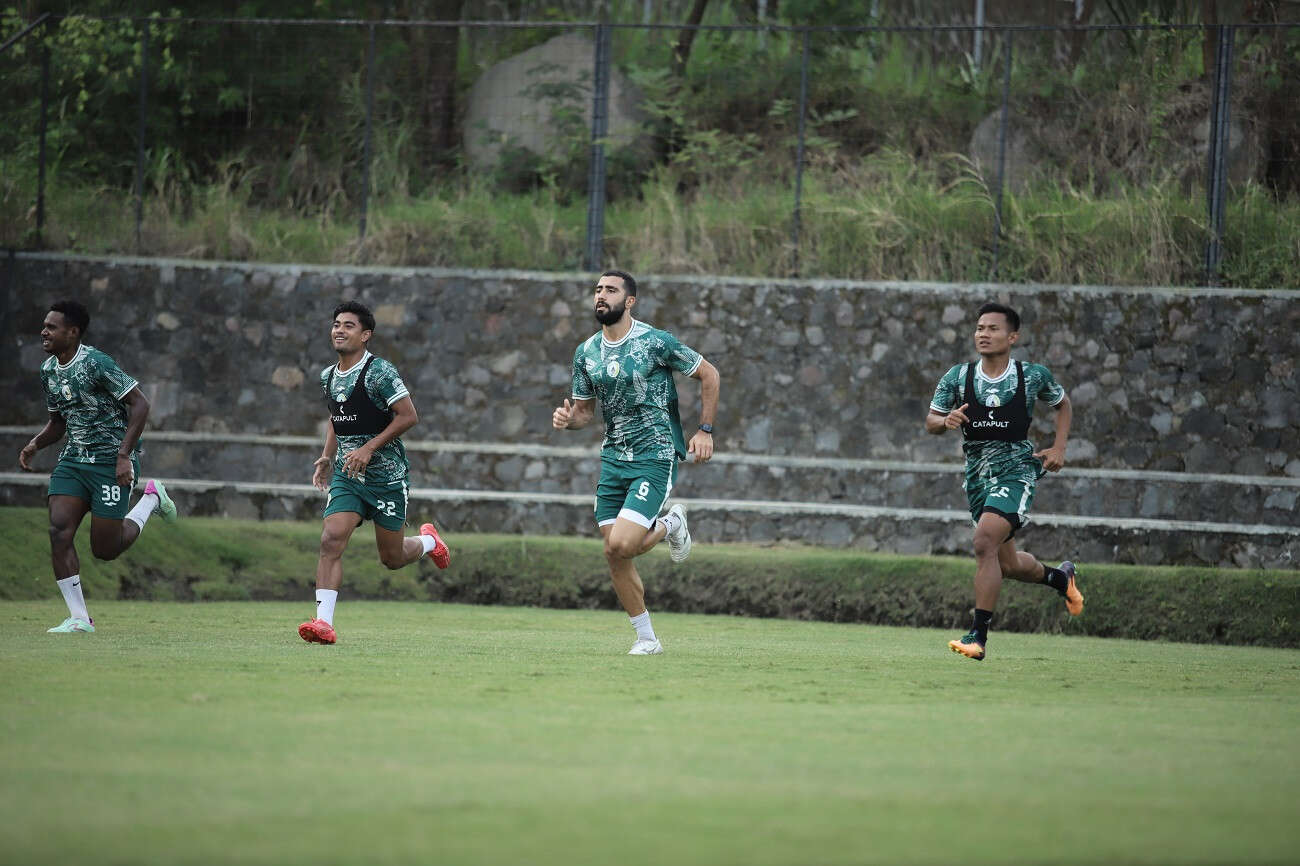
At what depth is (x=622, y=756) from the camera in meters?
5.92

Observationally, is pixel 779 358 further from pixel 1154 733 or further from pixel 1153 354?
pixel 1154 733

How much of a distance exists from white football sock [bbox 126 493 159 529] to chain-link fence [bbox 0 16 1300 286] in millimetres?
7572

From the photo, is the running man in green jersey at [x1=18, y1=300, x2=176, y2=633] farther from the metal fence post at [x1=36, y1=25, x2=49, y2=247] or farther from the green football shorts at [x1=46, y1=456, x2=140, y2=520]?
the metal fence post at [x1=36, y1=25, x2=49, y2=247]

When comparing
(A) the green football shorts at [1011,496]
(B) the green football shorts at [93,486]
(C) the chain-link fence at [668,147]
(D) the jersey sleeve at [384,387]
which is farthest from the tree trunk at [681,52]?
(B) the green football shorts at [93,486]

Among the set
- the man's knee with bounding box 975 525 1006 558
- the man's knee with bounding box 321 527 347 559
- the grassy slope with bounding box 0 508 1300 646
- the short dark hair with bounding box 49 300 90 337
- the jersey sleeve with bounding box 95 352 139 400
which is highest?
the short dark hair with bounding box 49 300 90 337

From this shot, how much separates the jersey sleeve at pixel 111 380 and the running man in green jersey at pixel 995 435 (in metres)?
5.29

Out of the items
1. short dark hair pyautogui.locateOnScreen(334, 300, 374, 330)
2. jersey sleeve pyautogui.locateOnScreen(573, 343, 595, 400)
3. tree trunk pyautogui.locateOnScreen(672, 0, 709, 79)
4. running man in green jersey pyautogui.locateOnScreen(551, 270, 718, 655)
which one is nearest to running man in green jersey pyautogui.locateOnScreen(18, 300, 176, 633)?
short dark hair pyautogui.locateOnScreen(334, 300, 374, 330)

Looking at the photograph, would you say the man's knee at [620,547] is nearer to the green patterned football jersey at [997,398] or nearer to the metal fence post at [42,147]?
the green patterned football jersey at [997,398]

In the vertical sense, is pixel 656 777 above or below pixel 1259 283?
below

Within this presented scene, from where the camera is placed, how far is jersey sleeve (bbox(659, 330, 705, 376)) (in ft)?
32.9

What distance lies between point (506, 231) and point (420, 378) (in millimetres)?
2511

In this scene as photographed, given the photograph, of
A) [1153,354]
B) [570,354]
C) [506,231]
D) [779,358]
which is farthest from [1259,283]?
[506,231]

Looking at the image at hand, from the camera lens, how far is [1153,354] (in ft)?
53.2

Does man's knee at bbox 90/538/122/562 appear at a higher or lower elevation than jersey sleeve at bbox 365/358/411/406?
lower
